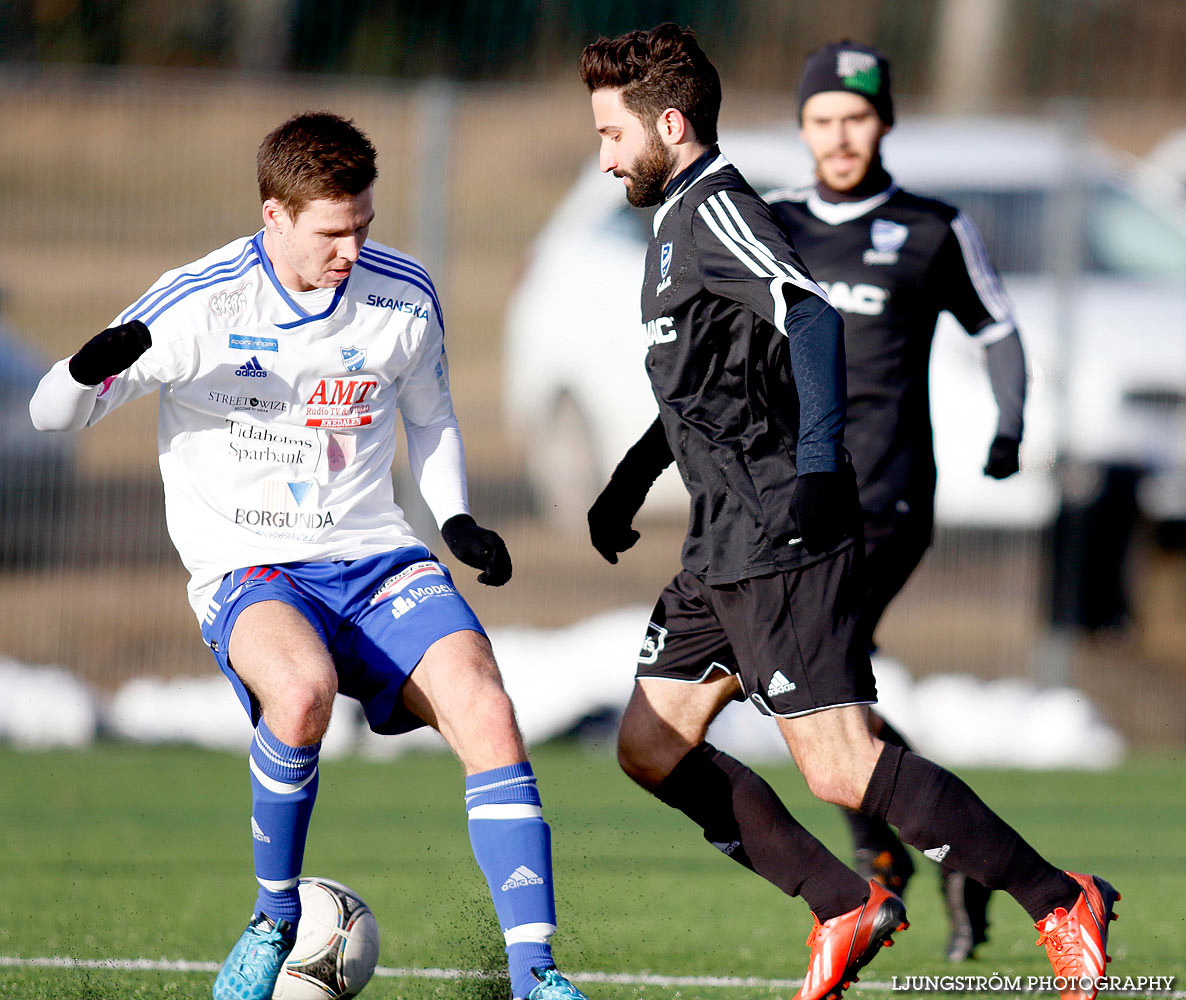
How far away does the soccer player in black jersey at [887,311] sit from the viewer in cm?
507

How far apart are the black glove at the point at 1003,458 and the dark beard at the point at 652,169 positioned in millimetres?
1654

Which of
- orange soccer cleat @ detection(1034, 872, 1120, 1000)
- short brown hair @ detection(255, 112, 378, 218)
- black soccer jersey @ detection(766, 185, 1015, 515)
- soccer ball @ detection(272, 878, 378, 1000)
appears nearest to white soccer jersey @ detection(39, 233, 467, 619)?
short brown hair @ detection(255, 112, 378, 218)

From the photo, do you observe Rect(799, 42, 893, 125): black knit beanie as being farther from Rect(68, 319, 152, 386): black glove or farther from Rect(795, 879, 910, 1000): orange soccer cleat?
Rect(795, 879, 910, 1000): orange soccer cleat

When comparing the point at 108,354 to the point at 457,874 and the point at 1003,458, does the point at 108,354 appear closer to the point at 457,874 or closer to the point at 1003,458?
the point at 1003,458

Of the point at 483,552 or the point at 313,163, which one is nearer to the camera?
the point at 313,163

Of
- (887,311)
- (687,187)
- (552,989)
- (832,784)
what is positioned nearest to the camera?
(552,989)

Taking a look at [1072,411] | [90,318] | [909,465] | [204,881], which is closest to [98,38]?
[90,318]

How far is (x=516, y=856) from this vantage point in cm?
387

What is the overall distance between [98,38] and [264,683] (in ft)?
44.7

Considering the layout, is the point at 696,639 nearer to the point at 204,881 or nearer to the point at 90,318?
the point at 204,881

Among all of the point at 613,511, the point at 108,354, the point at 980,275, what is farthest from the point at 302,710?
the point at 980,275

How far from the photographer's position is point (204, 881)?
20.4 ft

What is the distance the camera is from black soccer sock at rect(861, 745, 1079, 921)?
3957 mm

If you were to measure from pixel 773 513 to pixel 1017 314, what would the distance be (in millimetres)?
6472
